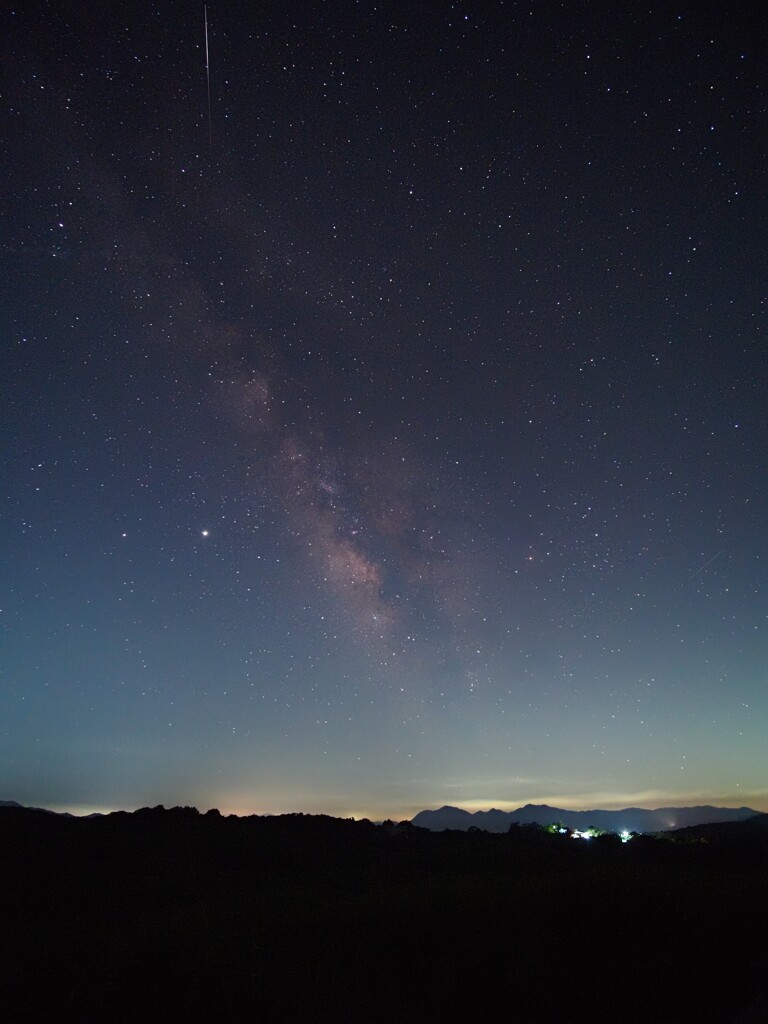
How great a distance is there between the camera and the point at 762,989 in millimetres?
5570

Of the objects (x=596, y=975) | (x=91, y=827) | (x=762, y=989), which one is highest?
(x=91, y=827)

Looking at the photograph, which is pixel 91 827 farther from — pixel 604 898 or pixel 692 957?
pixel 692 957

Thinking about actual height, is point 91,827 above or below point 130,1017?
above

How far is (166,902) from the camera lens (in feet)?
56.9

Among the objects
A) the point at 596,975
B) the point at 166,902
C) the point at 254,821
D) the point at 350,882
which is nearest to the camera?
the point at 596,975

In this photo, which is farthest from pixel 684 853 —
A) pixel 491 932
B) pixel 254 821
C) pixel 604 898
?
pixel 254 821

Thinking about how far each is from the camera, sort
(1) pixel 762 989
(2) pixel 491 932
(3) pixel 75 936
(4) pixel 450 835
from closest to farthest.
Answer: (1) pixel 762 989
(2) pixel 491 932
(3) pixel 75 936
(4) pixel 450 835

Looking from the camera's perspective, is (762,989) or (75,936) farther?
(75,936)

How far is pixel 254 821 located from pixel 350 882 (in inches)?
1104

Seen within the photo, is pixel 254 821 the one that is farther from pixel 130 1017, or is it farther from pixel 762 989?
pixel 762 989

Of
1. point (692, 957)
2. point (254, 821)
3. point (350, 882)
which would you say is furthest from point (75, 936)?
point (254, 821)

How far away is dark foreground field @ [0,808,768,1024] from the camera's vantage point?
850cm

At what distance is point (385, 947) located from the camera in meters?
11.2

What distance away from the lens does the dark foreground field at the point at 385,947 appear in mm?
8500
